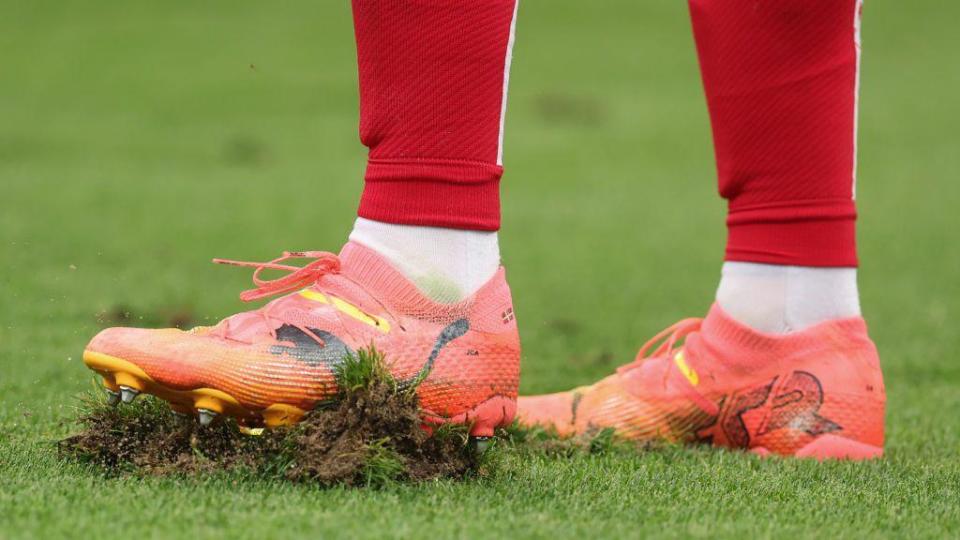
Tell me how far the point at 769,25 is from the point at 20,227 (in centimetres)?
264

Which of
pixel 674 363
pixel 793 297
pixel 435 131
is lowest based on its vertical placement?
pixel 674 363

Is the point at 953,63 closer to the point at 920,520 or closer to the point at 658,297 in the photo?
the point at 658,297

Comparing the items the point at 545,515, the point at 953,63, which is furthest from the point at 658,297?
the point at 953,63

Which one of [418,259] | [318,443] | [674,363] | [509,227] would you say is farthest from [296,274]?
[509,227]

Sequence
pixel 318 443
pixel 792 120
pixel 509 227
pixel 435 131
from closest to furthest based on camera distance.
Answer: pixel 318 443
pixel 435 131
pixel 792 120
pixel 509 227

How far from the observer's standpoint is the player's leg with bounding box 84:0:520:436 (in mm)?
1392

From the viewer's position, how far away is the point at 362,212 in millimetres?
1510

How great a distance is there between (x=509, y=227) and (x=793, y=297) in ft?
8.46

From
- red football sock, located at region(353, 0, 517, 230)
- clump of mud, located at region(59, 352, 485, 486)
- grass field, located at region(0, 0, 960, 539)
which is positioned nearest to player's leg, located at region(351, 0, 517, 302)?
red football sock, located at region(353, 0, 517, 230)

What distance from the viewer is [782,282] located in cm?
Answer: 181

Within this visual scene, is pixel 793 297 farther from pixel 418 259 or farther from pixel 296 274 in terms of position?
pixel 296 274

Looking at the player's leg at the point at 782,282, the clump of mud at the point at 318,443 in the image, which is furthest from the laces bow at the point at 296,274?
the player's leg at the point at 782,282

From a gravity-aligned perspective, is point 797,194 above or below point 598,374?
above

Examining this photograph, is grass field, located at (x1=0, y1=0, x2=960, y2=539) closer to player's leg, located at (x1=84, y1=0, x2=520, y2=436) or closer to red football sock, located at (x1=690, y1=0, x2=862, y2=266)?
player's leg, located at (x1=84, y1=0, x2=520, y2=436)
